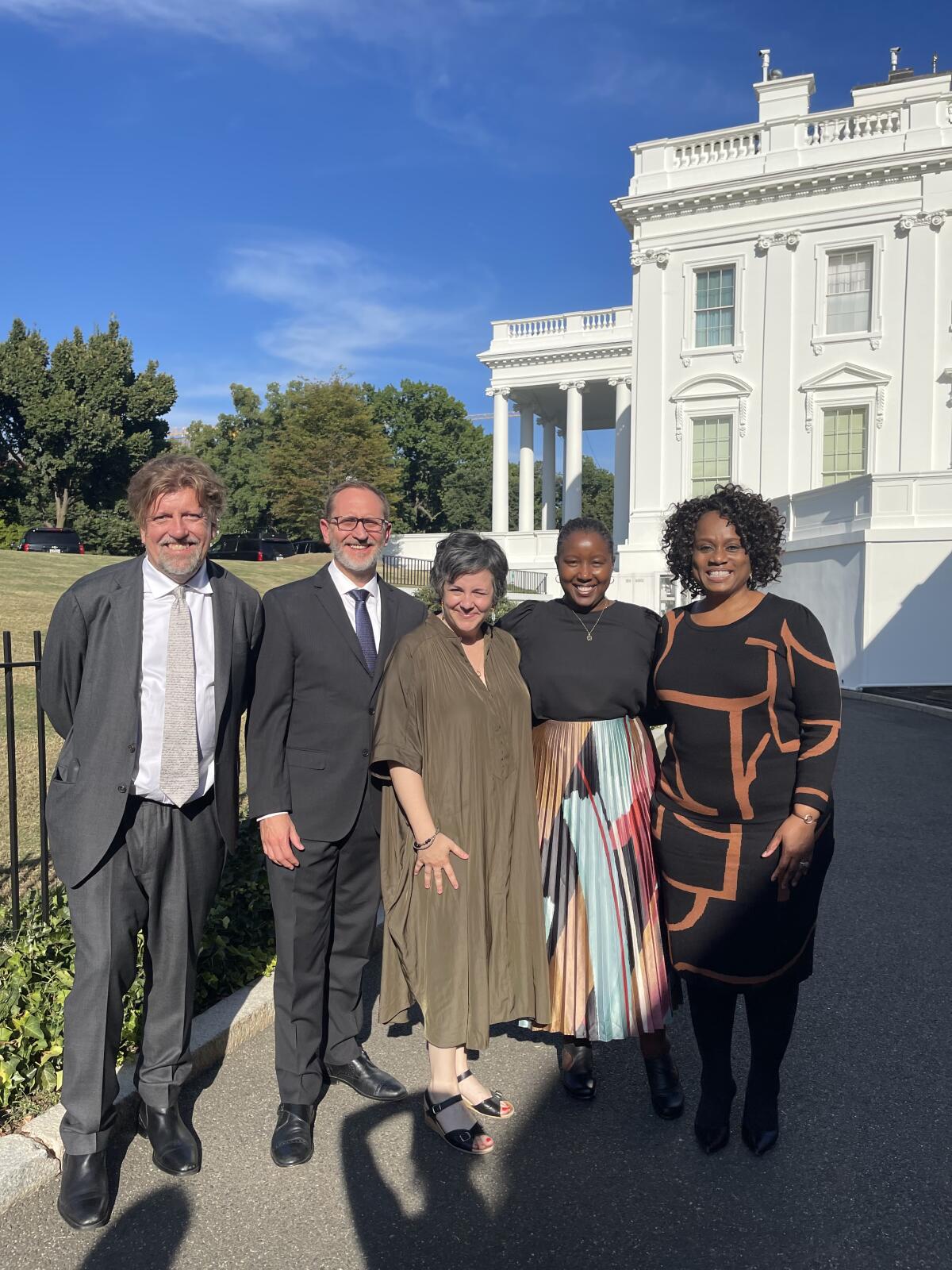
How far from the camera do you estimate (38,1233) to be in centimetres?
261

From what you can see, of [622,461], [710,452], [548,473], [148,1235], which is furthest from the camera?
[548,473]

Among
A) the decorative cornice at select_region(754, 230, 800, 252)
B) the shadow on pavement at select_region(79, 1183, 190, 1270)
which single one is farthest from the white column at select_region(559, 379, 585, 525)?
the shadow on pavement at select_region(79, 1183, 190, 1270)

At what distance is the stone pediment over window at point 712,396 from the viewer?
81.2ft

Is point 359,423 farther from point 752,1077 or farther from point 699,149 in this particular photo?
point 752,1077

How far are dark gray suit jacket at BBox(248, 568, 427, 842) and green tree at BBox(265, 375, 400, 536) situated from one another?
38049 mm

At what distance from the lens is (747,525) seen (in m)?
3.15

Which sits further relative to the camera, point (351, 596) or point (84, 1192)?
point (351, 596)

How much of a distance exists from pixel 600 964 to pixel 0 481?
4641 cm

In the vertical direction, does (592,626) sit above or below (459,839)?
above

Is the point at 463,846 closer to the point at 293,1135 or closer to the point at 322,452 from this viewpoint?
the point at 293,1135

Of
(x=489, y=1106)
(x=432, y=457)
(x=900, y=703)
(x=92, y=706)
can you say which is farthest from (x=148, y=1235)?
(x=432, y=457)

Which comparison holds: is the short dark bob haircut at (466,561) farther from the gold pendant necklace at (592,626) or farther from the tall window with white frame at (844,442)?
the tall window with white frame at (844,442)

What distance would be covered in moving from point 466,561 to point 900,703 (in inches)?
496

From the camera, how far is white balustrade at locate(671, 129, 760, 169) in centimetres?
2492
